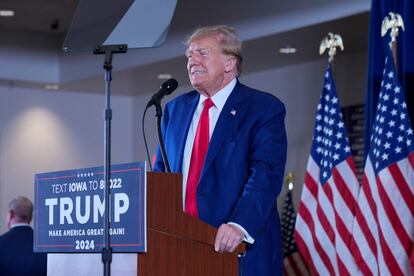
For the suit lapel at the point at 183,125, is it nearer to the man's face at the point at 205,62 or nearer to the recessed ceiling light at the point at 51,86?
the man's face at the point at 205,62

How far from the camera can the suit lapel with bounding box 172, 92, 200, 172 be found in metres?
2.87

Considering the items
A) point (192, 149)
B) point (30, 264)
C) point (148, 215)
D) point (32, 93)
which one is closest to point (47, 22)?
point (32, 93)

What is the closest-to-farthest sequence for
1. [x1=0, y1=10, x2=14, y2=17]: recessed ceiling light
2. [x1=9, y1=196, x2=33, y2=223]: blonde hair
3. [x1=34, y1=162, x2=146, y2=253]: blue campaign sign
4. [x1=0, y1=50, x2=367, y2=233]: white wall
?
[x1=34, y1=162, x2=146, y2=253]: blue campaign sign → [x1=9, y1=196, x2=33, y2=223]: blonde hair → [x1=0, y1=10, x2=14, y2=17]: recessed ceiling light → [x1=0, y1=50, x2=367, y2=233]: white wall

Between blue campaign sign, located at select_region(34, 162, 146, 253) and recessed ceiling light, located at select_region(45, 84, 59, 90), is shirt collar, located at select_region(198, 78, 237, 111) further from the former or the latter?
recessed ceiling light, located at select_region(45, 84, 59, 90)

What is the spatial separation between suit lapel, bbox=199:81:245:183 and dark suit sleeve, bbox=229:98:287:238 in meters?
0.08

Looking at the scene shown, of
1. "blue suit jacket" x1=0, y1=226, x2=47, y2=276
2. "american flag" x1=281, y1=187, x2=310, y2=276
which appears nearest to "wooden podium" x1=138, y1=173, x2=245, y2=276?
"blue suit jacket" x1=0, y1=226, x2=47, y2=276

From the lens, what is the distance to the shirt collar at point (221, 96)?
289 centimetres

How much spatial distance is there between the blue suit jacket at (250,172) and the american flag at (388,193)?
1.81m

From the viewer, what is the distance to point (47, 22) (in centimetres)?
853

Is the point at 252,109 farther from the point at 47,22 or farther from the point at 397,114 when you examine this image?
the point at 47,22

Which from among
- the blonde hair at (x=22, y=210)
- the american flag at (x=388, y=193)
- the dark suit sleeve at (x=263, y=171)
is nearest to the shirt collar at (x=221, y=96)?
the dark suit sleeve at (x=263, y=171)

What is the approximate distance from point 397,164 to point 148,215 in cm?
253

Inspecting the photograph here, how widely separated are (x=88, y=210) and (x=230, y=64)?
794mm

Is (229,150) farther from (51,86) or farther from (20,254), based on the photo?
(51,86)
